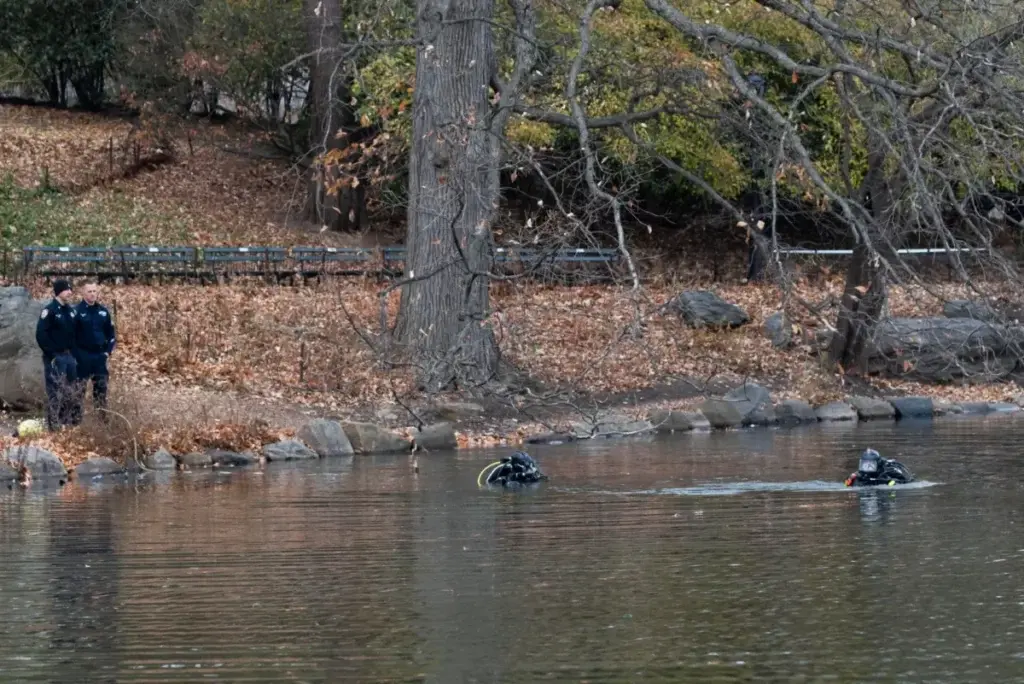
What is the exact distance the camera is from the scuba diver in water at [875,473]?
63.3ft

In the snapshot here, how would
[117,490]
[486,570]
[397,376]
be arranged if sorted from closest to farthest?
[486,570] < [117,490] < [397,376]

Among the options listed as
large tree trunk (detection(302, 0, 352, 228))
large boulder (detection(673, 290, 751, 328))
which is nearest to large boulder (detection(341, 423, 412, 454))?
large tree trunk (detection(302, 0, 352, 228))

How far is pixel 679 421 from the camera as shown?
1077 inches

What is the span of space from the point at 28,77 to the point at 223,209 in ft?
36.2

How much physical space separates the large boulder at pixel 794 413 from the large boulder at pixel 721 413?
3.20 ft

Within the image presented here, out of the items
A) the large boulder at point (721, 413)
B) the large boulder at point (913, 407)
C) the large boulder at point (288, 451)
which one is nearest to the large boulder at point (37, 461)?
the large boulder at point (288, 451)

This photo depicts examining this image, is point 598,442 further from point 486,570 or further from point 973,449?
point 486,570

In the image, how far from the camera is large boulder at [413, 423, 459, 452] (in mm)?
24484

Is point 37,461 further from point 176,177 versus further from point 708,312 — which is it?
point 176,177

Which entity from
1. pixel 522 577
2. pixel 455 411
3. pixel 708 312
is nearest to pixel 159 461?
pixel 455 411

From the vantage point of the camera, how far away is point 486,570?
14.3 metres

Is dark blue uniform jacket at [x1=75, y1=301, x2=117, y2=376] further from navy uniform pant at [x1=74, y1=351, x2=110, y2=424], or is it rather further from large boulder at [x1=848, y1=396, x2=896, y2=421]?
large boulder at [x1=848, y1=396, x2=896, y2=421]

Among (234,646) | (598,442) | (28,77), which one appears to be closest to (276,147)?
(28,77)

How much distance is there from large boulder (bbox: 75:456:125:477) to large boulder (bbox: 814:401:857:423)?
1259 centimetres
